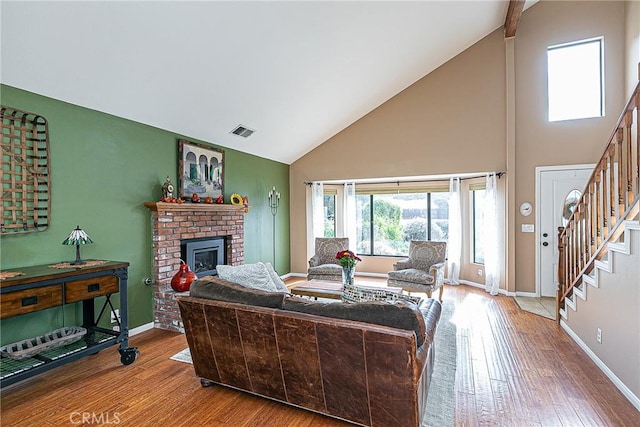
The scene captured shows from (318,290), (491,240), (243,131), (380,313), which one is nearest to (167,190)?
(243,131)

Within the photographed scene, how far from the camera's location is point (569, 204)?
16.7 ft

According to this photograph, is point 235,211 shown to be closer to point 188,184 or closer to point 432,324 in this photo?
point 188,184

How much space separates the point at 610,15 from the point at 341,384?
6.65m

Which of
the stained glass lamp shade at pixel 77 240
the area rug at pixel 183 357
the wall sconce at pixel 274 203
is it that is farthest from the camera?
the wall sconce at pixel 274 203

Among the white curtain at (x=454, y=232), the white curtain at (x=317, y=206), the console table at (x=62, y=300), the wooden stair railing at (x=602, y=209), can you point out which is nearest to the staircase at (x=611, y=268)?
the wooden stair railing at (x=602, y=209)

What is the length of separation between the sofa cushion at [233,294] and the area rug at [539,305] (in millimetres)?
4004

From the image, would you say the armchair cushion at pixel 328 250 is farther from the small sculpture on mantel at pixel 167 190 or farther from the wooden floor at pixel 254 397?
the wooden floor at pixel 254 397

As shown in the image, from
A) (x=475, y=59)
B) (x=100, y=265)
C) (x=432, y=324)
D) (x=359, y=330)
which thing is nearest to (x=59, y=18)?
(x=100, y=265)

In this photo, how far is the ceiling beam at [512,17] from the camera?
14.7ft

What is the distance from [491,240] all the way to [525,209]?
2.41ft

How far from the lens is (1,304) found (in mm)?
2240

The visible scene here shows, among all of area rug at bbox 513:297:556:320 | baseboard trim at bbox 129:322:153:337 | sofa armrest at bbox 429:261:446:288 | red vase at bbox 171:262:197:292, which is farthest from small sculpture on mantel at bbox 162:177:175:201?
area rug at bbox 513:297:556:320

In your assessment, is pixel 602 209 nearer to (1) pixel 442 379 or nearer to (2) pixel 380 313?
(1) pixel 442 379

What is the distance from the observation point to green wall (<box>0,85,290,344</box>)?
9.43ft
